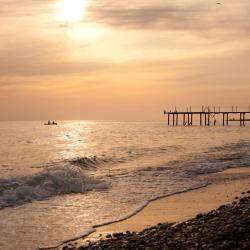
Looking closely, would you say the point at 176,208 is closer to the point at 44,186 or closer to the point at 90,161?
the point at 44,186

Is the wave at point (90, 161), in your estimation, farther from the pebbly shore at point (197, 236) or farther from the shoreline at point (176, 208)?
the pebbly shore at point (197, 236)

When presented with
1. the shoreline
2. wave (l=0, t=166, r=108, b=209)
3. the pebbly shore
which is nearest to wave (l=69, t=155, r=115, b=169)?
wave (l=0, t=166, r=108, b=209)

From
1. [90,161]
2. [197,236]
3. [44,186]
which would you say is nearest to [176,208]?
[197,236]

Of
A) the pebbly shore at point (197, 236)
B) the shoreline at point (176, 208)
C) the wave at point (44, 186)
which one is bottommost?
the wave at point (44, 186)

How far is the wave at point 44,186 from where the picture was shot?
18.3 metres

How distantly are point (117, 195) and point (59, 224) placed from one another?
5800mm

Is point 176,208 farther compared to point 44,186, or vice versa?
point 44,186

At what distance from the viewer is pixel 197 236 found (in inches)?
376

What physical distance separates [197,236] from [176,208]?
5.66 meters

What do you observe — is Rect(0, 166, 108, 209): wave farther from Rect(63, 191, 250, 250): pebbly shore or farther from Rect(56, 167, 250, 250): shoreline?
Rect(63, 191, 250, 250): pebbly shore

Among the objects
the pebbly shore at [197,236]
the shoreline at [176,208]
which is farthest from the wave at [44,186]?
the pebbly shore at [197,236]

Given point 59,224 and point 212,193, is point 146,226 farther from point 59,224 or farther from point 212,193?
point 212,193

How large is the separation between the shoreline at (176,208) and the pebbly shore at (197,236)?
2.78 feet

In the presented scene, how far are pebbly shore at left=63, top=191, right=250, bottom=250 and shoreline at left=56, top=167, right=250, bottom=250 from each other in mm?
848
